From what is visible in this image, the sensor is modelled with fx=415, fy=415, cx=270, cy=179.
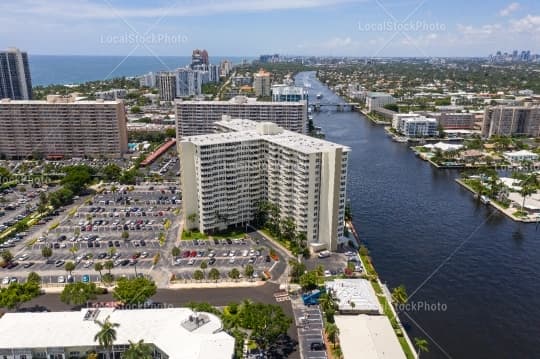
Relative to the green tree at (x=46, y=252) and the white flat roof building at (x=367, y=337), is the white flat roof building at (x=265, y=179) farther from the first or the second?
the green tree at (x=46, y=252)

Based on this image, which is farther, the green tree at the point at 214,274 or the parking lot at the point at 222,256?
the parking lot at the point at 222,256

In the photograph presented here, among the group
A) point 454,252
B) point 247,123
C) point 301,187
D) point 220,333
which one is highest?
point 247,123

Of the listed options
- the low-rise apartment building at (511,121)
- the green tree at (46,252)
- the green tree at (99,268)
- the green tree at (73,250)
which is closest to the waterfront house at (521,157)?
the low-rise apartment building at (511,121)

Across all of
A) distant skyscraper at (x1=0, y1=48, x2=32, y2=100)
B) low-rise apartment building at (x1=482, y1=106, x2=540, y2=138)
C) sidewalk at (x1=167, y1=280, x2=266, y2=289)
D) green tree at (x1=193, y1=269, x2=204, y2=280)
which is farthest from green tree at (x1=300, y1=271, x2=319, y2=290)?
distant skyscraper at (x1=0, y1=48, x2=32, y2=100)

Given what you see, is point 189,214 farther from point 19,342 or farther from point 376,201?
point 376,201

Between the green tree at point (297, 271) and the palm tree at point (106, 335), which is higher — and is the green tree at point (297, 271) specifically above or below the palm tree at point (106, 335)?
below

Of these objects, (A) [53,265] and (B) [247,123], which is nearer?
(A) [53,265]

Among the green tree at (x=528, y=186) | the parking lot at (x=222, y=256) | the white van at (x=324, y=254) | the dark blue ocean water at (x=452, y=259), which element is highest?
the green tree at (x=528, y=186)

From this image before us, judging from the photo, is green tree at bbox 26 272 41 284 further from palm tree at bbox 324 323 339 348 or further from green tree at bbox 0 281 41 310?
palm tree at bbox 324 323 339 348

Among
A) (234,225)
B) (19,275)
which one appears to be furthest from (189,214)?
(19,275)
